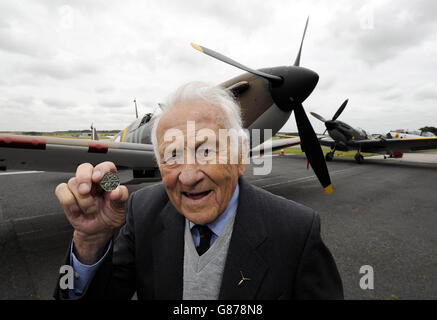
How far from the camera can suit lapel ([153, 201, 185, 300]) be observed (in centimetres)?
107

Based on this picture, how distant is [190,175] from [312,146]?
437cm

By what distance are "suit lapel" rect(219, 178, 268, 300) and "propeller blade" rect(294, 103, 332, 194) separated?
4009 mm

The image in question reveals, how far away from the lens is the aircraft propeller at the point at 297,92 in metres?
4.34

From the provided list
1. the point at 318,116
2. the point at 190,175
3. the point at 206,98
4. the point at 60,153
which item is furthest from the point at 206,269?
the point at 318,116

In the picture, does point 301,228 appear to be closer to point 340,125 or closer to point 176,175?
point 176,175

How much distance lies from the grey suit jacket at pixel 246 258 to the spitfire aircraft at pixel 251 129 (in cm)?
279

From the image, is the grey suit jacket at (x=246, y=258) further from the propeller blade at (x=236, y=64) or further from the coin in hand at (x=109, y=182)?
the propeller blade at (x=236, y=64)

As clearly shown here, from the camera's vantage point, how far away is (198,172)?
0.99 meters

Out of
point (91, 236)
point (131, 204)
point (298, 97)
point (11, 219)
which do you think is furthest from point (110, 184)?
point (11, 219)

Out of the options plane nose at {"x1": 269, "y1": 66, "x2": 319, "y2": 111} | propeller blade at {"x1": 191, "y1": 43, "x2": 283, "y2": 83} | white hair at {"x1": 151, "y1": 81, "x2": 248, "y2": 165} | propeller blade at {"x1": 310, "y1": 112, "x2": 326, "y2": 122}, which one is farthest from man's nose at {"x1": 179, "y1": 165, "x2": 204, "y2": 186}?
propeller blade at {"x1": 310, "y1": 112, "x2": 326, "y2": 122}

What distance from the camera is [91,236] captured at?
3.33 feet

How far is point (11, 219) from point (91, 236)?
5208 mm

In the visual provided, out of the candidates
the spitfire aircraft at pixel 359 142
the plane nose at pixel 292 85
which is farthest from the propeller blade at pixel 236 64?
the spitfire aircraft at pixel 359 142

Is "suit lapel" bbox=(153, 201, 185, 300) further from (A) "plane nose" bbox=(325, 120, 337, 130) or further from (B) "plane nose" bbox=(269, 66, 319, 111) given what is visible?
(A) "plane nose" bbox=(325, 120, 337, 130)
